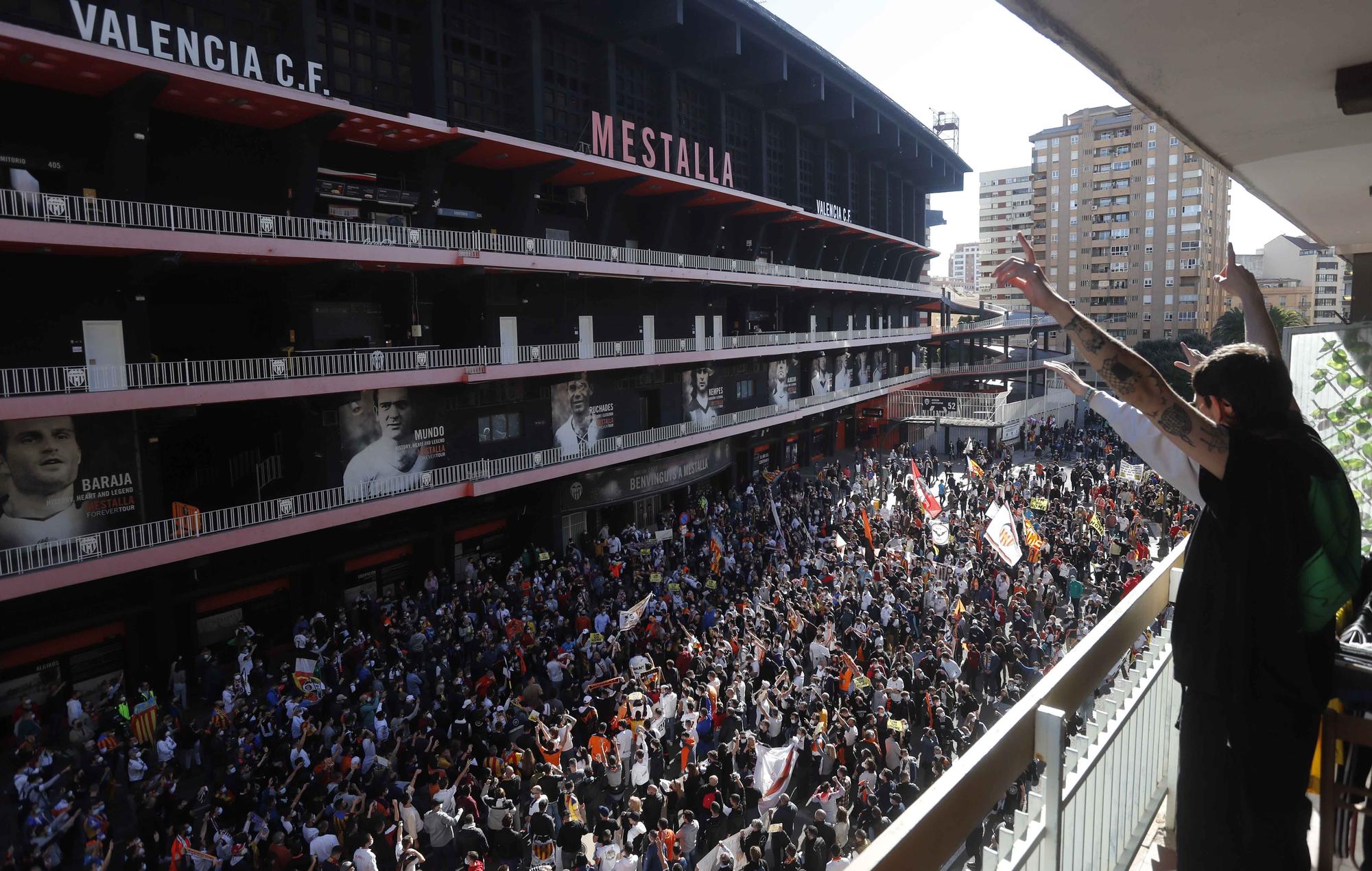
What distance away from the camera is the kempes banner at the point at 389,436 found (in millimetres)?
19797

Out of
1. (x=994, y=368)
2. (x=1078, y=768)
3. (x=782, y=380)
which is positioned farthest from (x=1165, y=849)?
(x=994, y=368)

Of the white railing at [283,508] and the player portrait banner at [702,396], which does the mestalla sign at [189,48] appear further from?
the player portrait banner at [702,396]

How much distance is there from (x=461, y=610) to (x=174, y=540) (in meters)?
5.66

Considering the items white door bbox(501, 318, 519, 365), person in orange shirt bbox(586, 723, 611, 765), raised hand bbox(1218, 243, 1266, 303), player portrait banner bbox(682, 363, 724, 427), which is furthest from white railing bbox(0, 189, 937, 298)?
raised hand bbox(1218, 243, 1266, 303)

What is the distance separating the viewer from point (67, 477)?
15.5 metres

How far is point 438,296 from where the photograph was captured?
2298 cm

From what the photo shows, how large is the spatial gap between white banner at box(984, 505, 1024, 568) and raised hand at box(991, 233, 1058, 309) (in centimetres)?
1492

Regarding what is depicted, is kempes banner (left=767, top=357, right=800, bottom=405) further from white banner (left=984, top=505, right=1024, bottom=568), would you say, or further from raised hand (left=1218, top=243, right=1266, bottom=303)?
raised hand (left=1218, top=243, right=1266, bottom=303)

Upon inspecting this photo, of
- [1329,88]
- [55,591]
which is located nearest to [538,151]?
[55,591]

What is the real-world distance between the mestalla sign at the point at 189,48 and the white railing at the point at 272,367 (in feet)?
18.4

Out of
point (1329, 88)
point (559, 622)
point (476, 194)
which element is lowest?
point (559, 622)

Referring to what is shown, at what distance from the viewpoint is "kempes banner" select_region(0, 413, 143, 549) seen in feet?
48.5

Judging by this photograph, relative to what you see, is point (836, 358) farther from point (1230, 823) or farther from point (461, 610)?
point (1230, 823)

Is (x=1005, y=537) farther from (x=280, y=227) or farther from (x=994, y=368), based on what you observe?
(x=994, y=368)
